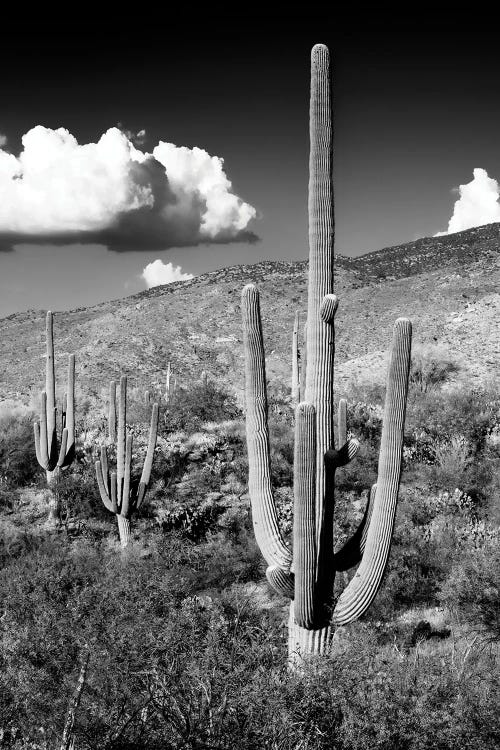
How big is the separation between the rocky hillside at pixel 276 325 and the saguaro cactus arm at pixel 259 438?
53.5 ft

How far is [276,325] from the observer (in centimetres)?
3547

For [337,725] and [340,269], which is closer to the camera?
[337,725]

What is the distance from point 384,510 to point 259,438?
1.55 metres

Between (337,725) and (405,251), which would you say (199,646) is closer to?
(337,725)

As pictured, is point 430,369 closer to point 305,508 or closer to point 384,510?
point 384,510

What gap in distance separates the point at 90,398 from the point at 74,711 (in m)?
18.8

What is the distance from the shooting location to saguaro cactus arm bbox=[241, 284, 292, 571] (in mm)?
6375

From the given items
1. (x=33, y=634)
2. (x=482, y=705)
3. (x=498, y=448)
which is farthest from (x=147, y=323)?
(x=482, y=705)

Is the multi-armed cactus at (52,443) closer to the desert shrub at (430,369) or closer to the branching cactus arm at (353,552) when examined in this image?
the branching cactus arm at (353,552)

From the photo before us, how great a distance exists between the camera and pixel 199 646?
20.7 ft

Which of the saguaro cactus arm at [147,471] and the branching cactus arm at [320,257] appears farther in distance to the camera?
the saguaro cactus arm at [147,471]

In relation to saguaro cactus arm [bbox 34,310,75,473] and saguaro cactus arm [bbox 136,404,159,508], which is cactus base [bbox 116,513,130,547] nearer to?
saguaro cactus arm [bbox 136,404,159,508]

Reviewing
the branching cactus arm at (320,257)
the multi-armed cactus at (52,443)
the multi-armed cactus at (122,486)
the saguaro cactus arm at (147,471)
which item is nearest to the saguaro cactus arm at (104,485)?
the multi-armed cactus at (122,486)

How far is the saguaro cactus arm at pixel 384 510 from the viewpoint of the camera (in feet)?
19.7
